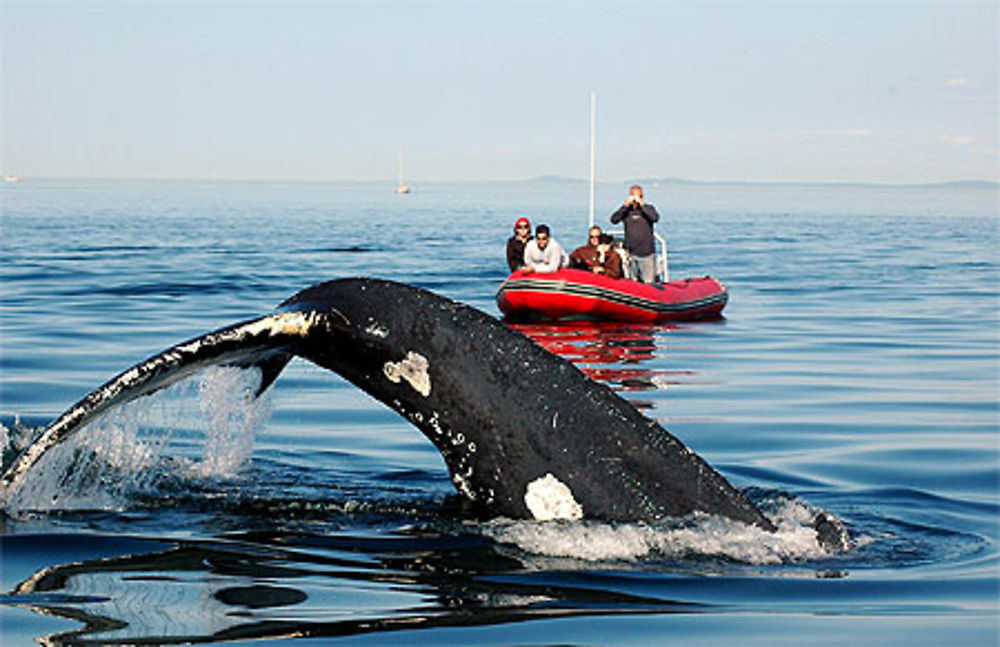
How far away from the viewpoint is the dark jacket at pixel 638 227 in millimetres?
25812

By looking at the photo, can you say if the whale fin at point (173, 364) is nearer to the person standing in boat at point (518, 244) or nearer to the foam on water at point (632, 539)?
the foam on water at point (632, 539)

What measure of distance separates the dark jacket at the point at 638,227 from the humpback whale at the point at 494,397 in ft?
64.1

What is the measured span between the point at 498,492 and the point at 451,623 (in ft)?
3.23

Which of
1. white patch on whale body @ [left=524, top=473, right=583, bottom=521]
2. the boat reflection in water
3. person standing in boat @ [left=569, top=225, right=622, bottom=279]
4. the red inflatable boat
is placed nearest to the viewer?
white patch on whale body @ [left=524, top=473, right=583, bottom=521]

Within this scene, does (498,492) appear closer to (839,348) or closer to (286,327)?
(286,327)

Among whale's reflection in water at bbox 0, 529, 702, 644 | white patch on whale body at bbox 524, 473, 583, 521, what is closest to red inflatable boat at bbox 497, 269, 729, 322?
whale's reflection in water at bbox 0, 529, 702, 644

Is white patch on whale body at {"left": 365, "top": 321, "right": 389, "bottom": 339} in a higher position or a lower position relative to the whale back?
higher

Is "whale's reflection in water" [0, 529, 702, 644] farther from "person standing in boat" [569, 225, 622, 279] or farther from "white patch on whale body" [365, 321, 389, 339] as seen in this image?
"person standing in boat" [569, 225, 622, 279]

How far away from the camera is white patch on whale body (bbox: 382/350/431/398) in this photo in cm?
624

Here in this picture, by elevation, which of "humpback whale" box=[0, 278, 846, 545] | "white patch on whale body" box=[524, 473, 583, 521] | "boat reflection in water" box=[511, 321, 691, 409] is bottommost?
"boat reflection in water" box=[511, 321, 691, 409]

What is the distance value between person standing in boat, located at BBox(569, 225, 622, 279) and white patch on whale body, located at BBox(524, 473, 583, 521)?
19.4 meters

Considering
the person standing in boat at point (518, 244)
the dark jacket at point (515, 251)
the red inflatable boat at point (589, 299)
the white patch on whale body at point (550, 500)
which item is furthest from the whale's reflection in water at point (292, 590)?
the dark jacket at point (515, 251)

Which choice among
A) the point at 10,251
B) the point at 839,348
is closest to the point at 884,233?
the point at 10,251

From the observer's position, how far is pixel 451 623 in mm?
5605
